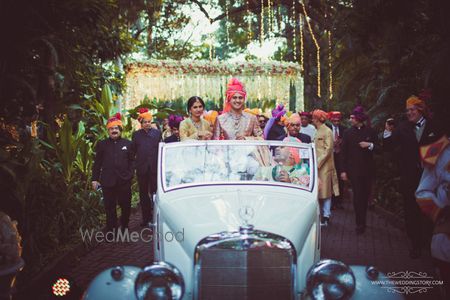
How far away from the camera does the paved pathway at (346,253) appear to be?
744 centimetres

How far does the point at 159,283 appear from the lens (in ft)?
13.1

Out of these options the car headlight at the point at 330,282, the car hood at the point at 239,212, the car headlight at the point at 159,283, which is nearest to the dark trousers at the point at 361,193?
the car hood at the point at 239,212

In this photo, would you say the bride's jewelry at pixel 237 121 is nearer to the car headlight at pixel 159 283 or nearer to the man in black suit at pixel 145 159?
the man in black suit at pixel 145 159

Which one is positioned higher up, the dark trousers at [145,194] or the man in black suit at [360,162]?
the man in black suit at [360,162]

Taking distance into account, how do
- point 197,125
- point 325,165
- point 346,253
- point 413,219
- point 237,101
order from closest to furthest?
point 413,219 → point 237,101 → point 346,253 → point 197,125 → point 325,165

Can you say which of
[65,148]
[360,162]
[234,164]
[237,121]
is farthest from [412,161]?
[65,148]

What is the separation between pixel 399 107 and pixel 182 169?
7.12m

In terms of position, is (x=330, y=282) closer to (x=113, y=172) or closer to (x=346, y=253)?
(x=346, y=253)

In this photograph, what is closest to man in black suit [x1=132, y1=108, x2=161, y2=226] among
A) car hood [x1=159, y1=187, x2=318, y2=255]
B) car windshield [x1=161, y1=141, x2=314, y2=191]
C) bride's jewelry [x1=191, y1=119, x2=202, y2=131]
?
bride's jewelry [x1=191, y1=119, x2=202, y2=131]

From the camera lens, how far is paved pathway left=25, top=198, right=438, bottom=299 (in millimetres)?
7441

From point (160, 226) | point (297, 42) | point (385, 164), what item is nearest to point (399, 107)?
point (385, 164)

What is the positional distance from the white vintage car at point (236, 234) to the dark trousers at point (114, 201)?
13.2 feet

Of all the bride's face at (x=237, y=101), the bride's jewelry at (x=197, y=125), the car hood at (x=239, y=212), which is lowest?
the car hood at (x=239, y=212)

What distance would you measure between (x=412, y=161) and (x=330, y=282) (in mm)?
4585
